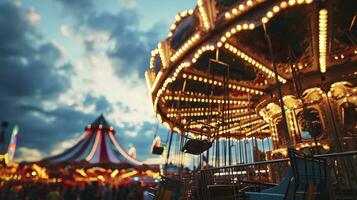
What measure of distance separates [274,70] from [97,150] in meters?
18.5

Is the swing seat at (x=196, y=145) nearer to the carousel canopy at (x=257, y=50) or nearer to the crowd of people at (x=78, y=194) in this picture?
the carousel canopy at (x=257, y=50)

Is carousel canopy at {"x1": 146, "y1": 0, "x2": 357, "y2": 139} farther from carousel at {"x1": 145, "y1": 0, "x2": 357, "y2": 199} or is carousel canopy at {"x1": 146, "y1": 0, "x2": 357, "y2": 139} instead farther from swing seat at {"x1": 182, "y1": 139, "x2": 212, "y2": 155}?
swing seat at {"x1": 182, "y1": 139, "x2": 212, "y2": 155}

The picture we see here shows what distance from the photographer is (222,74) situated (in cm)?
802

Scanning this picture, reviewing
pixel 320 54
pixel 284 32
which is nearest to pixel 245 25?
pixel 284 32

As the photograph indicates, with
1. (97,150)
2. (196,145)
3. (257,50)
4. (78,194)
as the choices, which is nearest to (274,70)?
(257,50)

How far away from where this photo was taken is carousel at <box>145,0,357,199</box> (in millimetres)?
4816

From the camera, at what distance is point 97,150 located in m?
20.6

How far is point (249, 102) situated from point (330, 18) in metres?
4.90

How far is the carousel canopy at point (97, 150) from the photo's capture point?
18906 mm

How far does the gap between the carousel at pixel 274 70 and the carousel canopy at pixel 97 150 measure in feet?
41.6

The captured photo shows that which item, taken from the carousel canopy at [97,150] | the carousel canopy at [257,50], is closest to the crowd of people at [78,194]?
the carousel canopy at [97,150]

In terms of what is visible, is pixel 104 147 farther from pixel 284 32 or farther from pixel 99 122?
pixel 284 32

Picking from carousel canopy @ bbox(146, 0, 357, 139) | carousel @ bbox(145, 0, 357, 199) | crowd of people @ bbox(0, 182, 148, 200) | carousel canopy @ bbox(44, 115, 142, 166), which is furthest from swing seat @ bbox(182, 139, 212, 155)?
carousel canopy @ bbox(44, 115, 142, 166)

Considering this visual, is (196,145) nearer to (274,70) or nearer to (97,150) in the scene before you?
(274,70)
